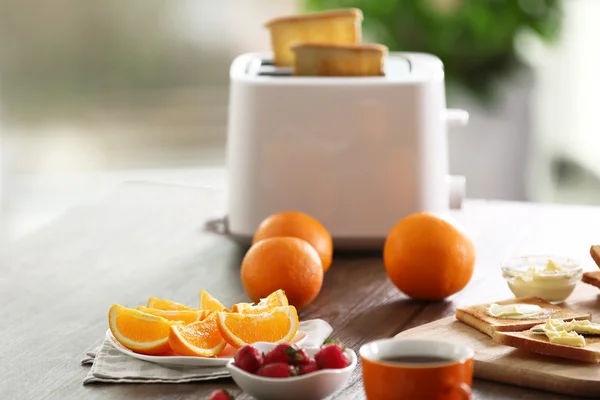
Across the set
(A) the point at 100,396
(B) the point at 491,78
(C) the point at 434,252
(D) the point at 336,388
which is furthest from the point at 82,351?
(B) the point at 491,78

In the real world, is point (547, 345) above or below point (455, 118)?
below

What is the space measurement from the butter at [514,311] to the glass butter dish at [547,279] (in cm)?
10

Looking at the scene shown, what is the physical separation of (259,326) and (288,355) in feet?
0.53

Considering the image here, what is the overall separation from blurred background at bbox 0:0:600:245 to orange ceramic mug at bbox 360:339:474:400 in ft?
4.56

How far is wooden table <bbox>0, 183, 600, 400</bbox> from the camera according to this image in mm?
1090

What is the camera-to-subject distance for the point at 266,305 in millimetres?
1171

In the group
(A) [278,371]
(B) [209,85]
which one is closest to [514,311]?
(A) [278,371]

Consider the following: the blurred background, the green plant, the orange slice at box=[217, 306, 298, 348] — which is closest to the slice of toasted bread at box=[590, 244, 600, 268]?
the orange slice at box=[217, 306, 298, 348]

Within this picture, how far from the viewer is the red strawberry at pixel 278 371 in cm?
93

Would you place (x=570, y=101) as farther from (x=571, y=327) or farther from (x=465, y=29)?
(x=571, y=327)

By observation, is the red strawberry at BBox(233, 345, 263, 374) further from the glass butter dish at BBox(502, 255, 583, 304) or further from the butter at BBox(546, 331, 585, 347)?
the glass butter dish at BBox(502, 255, 583, 304)

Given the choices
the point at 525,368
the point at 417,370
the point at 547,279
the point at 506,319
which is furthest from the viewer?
the point at 547,279

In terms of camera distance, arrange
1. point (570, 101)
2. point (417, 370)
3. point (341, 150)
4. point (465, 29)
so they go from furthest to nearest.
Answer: point (570, 101), point (465, 29), point (341, 150), point (417, 370)

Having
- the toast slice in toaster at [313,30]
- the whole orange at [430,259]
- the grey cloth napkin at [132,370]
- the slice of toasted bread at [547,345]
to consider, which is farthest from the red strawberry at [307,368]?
the toast slice in toaster at [313,30]
